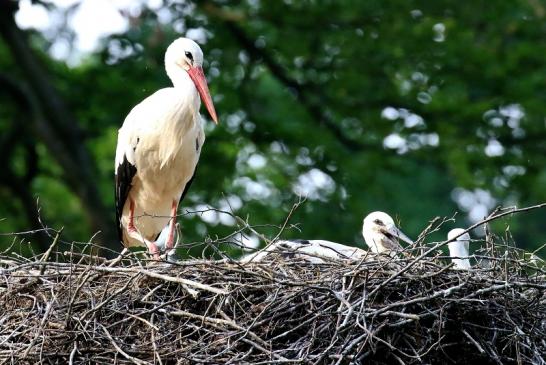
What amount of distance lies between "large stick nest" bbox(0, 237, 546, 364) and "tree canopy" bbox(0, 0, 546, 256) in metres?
6.98

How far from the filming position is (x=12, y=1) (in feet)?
46.9

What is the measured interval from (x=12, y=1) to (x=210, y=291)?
28.9 ft

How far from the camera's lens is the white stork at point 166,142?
8125 millimetres

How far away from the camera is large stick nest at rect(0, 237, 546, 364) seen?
237 inches

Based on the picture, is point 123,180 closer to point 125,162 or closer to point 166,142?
point 125,162

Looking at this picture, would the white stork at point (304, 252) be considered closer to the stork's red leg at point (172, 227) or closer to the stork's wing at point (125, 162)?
the stork's red leg at point (172, 227)

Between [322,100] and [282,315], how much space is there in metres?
8.71

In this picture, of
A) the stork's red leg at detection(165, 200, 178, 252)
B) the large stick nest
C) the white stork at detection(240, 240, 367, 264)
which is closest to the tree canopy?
the stork's red leg at detection(165, 200, 178, 252)

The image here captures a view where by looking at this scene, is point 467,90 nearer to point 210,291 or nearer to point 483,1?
point 483,1

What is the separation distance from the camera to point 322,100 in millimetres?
14719

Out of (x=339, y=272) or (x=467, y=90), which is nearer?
(x=339, y=272)

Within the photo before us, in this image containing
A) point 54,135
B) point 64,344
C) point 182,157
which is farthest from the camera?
point 54,135

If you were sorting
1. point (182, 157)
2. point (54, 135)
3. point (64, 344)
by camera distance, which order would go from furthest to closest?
1. point (54, 135)
2. point (182, 157)
3. point (64, 344)

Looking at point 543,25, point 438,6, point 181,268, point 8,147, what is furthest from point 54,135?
point 181,268
